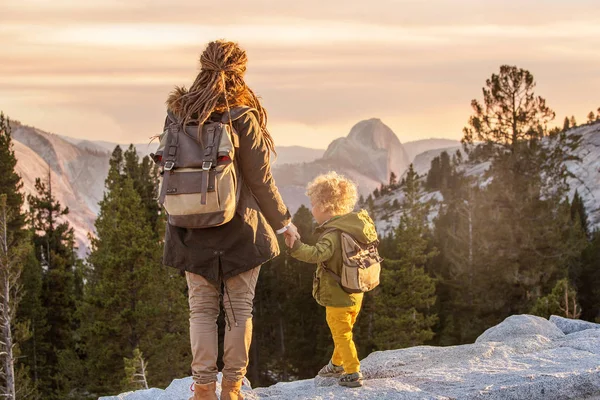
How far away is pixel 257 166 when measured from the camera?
17.7 ft

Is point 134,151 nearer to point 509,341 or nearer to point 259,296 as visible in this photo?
point 259,296

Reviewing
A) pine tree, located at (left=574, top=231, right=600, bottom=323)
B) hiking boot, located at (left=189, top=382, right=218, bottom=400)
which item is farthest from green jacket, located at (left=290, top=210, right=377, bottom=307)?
pine tree, located at (left=574, top=231, right=600, bottom=323)

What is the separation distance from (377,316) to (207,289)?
30.4 metres

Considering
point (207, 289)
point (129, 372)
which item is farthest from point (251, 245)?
point (129, 372)

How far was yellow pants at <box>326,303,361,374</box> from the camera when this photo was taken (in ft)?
21.1

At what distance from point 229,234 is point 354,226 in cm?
147

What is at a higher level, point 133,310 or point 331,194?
point 331,194

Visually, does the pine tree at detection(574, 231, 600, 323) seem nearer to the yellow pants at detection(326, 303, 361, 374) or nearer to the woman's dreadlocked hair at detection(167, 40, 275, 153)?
the yellow pants at detection(326, 303, 361, 374)

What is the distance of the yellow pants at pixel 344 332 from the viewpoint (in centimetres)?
644

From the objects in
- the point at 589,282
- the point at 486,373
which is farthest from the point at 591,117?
the point at 486,373

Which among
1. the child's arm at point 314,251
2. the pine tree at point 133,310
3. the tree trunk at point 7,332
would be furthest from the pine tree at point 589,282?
the child's arm at point 314,251

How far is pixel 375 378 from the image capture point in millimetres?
7125

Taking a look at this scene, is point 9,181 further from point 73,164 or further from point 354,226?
point 73,164

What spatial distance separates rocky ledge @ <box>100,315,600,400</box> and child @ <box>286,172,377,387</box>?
0.39m
